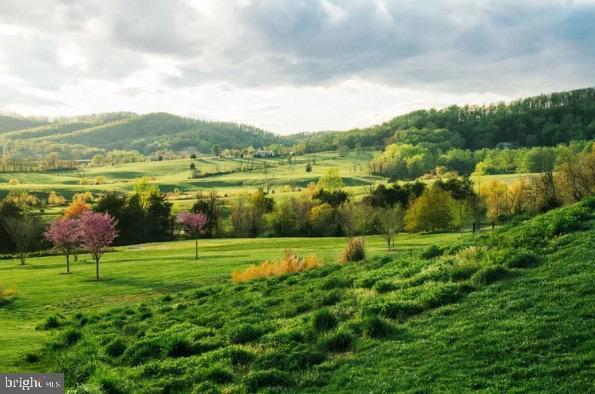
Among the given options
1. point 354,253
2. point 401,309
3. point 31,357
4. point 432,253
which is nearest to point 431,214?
point 354,253

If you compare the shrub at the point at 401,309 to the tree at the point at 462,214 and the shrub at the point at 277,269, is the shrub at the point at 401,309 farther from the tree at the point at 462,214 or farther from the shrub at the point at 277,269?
the tree at the point at 462,214

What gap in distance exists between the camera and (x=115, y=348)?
19.6m

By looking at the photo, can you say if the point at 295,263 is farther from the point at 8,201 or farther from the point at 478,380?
the point at 8,201

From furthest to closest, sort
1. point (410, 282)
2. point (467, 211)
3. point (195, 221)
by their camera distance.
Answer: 1. point (467, 211)
2. point (195, 221)
3. point (410, 282)

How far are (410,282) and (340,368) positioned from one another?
7.72 metres

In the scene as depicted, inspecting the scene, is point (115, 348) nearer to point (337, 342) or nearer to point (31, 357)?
point (31, 357)

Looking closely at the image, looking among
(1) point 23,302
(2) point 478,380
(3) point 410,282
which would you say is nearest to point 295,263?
(3) point 410,282

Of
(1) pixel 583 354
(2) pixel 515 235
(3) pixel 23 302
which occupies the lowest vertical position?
(3) pixel 23 302

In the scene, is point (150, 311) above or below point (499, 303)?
below

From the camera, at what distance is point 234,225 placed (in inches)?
4712

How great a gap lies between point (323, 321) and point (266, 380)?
4107 mm

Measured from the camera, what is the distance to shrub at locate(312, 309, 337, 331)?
17.3m

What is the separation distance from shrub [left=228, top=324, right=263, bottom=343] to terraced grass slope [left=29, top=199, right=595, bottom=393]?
40 millimetres

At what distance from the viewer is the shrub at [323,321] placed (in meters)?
17.3
